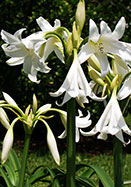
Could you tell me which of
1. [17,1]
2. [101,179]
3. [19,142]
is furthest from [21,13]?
[101,179]

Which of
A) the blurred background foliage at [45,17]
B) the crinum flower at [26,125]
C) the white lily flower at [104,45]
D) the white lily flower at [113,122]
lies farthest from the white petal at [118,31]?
the blurred background foliage at [45,17]

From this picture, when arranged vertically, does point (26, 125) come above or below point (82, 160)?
above

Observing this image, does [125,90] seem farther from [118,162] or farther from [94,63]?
[118,162]

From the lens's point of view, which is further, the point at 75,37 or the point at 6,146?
the point at 6,146

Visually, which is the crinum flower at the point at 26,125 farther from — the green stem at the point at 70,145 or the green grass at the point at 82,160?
the green grass at the point at 82,160

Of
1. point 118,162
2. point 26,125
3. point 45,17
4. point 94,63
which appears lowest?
point 118,162

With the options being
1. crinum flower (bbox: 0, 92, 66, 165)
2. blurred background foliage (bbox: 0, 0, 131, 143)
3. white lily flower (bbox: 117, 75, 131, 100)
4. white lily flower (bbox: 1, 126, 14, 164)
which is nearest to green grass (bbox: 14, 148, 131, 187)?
blurred background foliage (bbox: 0, 0, 131, 143)

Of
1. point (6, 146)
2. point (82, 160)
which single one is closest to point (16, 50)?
point (6, 146)

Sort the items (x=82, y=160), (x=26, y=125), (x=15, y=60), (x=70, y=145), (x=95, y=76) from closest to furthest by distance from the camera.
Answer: (x=70, y=145) → (x=95, y=76) → (x=15, y=60) → (x=26, y=125) → (x=82, y=160)
